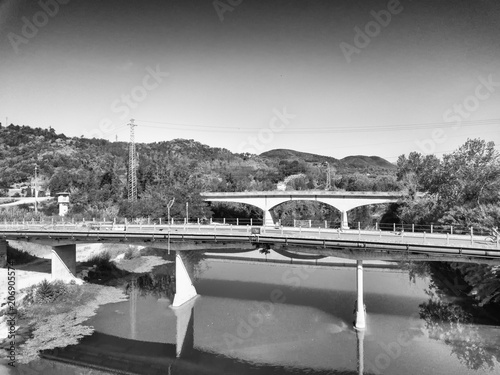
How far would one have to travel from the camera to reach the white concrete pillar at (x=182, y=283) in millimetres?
35562

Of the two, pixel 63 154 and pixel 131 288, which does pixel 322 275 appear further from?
pixel 63 154

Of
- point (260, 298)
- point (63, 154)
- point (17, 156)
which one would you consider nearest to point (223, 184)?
point (63, 154)

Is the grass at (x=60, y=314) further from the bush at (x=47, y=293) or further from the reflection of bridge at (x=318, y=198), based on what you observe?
the reflection of bridge at (x=318, y=198)

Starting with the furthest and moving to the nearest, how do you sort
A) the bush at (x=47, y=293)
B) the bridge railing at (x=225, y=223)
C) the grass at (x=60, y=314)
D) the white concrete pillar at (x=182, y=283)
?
the bridge railing at (x=225, y=223) < the white concrete pillar at (x=182, y=283) < the bush at (x=47, y=293) < the grass at (x=60, y=314)

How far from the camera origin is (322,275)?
150 ft

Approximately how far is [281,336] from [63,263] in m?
26.4

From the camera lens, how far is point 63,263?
40594 mm

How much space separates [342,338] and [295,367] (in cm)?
537

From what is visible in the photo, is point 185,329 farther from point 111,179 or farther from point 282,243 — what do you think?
point 111,179

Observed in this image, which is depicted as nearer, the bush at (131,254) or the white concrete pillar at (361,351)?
the white concrete pillar at (361,351)

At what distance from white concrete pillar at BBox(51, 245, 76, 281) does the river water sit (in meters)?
7.14

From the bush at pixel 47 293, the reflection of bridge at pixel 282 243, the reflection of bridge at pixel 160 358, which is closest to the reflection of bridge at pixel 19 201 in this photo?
the reflection of bridge at pixel 282 243

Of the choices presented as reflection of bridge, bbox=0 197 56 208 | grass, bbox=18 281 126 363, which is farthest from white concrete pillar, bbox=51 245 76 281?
reflection of bridge, bbox=0 197 56 208

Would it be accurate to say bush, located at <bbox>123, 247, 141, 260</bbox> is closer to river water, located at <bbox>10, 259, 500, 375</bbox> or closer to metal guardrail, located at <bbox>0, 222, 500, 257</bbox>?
Answer: metal guardrail, located at <bbox>0, 222, 500, 257</bbox>
